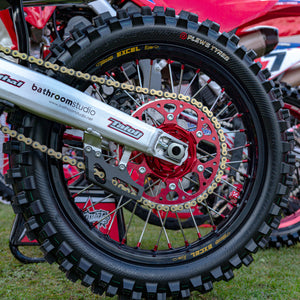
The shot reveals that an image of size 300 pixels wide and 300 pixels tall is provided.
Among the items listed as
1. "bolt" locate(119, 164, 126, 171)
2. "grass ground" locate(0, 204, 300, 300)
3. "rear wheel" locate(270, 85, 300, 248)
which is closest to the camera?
"bolt" locate(119, 164, 126, 171)

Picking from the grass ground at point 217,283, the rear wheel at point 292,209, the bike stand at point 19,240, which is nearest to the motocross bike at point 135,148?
the grass ground at point 217,283

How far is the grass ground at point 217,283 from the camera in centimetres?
179

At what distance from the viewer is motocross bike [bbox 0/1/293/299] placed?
1469mm

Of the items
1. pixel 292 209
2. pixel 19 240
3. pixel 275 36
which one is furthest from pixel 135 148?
pixel 292 209

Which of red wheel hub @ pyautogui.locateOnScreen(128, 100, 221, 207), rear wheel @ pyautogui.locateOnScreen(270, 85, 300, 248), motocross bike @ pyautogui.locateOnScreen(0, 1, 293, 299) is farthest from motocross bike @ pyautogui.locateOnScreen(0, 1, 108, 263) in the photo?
rear wheel @ pyautogui.locateOnScreen(270, 85, 300, 248)

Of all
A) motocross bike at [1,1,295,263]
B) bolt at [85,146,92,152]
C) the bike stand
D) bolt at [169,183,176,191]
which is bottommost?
the bike stand

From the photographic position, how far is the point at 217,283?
1940mm

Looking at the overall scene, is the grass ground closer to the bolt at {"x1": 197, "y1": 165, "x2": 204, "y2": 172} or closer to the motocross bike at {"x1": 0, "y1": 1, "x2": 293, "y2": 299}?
the motocross bike at {"x1": 0, "y1": 1, "x2": 293, "y2": 299}

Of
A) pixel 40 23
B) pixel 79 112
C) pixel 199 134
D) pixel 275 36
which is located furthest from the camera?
pixel 275 36

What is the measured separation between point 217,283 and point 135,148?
84 cm

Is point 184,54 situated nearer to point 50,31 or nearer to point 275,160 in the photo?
point 275,160

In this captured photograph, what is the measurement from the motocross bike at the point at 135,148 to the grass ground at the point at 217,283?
0.90 ft

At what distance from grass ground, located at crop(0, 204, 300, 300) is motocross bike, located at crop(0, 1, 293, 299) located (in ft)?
0.90

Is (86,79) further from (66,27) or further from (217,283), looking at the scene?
(217,283)
